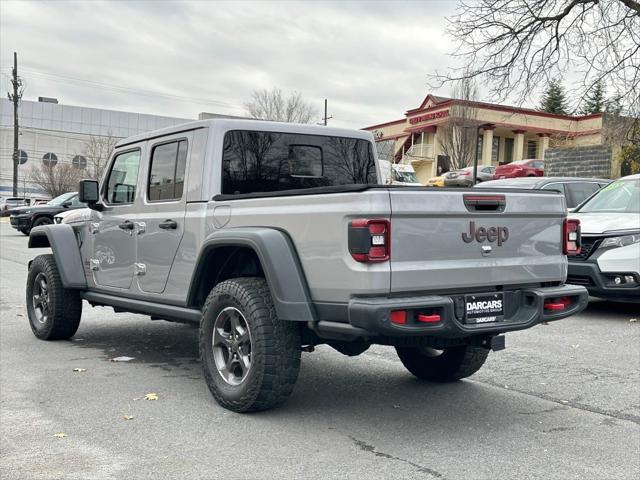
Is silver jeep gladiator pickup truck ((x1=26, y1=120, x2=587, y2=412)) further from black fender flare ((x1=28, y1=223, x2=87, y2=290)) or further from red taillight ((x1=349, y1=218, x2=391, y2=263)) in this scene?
black fender flare ((x1=28, y1=223, x2=87, y2=290))

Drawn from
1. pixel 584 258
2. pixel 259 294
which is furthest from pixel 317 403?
pixel 584 258

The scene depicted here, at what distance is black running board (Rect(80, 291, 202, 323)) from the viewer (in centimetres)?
541

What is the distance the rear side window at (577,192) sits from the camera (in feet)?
39.7

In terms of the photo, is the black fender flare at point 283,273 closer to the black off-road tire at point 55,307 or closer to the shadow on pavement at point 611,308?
the black off-road tire at point 55,307

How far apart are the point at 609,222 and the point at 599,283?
907 millimetres

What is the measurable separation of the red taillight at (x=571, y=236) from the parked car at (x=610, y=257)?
3422 mm

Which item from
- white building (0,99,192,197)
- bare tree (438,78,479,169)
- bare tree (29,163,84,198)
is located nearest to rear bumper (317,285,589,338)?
bare tree (438,78,479,169)

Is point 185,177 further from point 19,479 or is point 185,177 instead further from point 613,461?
point 613,461

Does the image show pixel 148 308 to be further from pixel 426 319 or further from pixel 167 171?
pixel 426 319

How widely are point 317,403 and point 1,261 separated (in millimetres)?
12883

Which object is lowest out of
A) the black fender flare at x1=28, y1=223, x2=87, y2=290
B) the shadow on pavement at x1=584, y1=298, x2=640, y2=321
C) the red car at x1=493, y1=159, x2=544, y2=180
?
the shadow on pavement at x1=584, y1=298, x2=640, y2=321

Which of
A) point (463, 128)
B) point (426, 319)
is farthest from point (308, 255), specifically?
point (463, 128)

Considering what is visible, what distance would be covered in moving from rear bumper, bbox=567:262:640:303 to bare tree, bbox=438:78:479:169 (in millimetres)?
35458

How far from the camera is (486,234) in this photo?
4531mm
